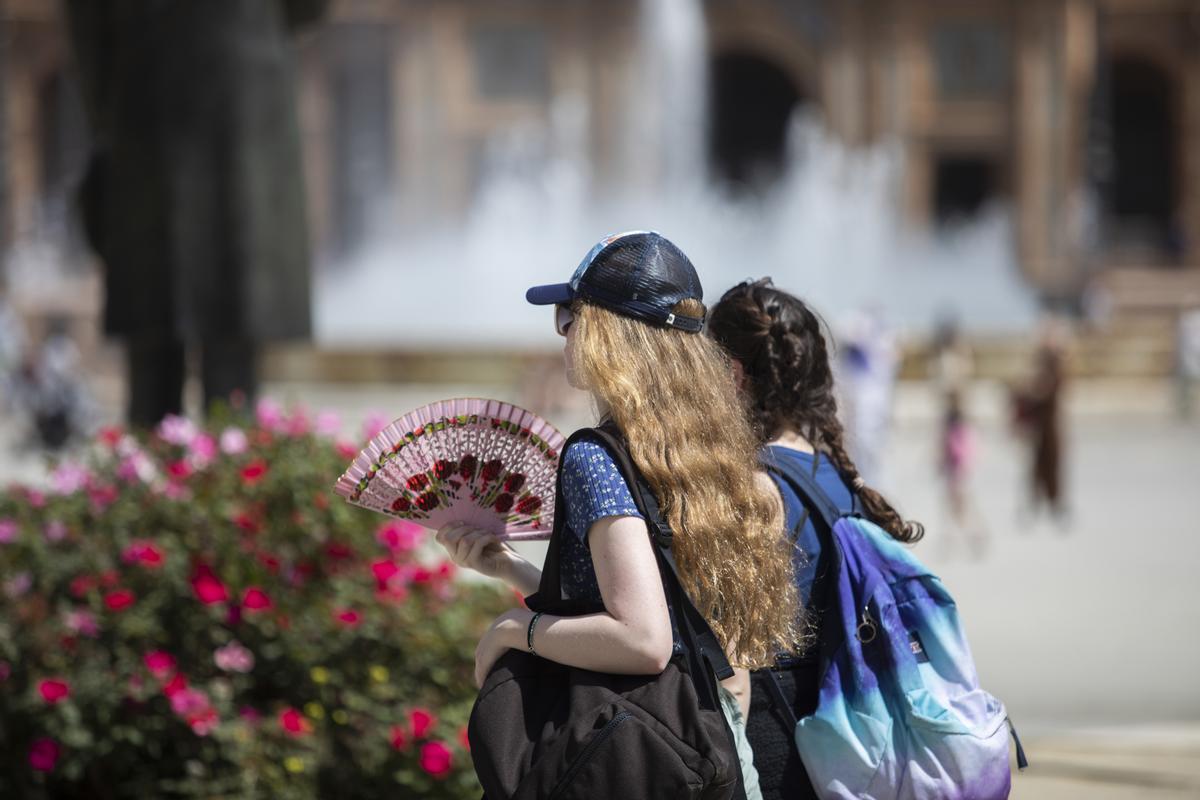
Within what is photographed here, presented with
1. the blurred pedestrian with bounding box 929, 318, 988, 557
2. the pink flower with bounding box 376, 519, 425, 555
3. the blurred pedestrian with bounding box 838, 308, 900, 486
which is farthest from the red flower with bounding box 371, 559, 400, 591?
the blurred pedestrian with bounding box 838, 308, 900, 486

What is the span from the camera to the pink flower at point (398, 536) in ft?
14.2

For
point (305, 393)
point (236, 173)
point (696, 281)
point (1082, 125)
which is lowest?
point (305, 393)

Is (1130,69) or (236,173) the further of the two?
(1130,69)

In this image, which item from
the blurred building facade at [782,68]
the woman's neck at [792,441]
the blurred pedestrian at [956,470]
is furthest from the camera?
the blurred building facade at [782,68]

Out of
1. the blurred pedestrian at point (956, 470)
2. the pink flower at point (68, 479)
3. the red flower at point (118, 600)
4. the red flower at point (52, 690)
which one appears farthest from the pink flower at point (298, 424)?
the blurred pedestrian at point (956, 470)

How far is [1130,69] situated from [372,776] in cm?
4010

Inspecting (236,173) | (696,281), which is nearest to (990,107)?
(236,173)

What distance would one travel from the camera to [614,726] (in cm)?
203

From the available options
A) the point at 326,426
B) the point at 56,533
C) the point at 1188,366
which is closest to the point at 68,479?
the point at 56,533

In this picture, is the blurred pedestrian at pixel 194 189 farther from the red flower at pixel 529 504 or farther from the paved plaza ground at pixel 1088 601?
the red flower at pixel 529 504

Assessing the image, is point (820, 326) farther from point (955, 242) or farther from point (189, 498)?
point (955, 242)

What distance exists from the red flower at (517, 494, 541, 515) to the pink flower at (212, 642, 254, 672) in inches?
67.5

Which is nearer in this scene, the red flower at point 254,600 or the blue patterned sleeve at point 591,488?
the blue patterned sleeve at point 591,488

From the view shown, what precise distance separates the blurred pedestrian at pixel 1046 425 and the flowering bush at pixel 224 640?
744 centimetres
